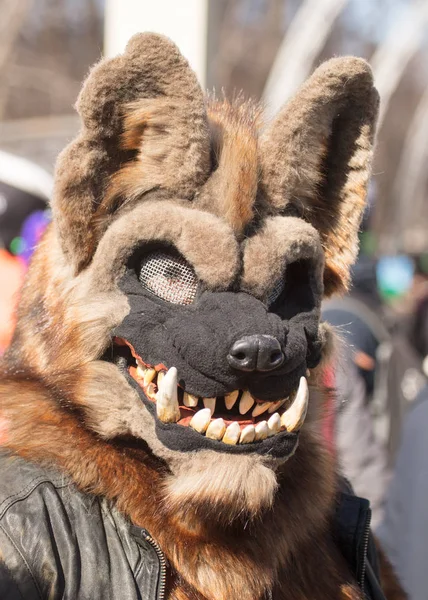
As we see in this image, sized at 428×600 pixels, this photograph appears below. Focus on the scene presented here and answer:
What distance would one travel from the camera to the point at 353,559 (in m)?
2.07

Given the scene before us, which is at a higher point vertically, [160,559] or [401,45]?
[401,45]

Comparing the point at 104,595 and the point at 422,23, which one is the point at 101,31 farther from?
the point at 104,595

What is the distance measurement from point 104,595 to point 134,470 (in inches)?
10.8

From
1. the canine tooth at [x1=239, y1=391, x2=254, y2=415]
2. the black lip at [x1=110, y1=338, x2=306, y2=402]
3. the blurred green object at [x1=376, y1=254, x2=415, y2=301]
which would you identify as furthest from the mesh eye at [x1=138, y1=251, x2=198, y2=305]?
the blurred green object at [x1=376, y1=254, x2=415, y2=301]

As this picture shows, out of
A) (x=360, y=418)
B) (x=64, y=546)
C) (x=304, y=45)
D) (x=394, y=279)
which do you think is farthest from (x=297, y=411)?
(x=304, y=45)

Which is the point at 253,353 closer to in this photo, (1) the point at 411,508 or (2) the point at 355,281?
(1) the point at 411,508

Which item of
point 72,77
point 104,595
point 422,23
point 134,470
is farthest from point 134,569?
point 72,77

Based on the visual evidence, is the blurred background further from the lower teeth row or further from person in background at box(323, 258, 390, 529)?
the lower teeth row

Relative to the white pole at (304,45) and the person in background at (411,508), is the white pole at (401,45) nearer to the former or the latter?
the white pole at (304,45)

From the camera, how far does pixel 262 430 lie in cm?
178

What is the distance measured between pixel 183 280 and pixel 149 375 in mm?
219

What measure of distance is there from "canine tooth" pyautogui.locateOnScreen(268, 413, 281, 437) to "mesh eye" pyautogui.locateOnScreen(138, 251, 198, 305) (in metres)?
0.31

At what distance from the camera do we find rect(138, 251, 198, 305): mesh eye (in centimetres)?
181

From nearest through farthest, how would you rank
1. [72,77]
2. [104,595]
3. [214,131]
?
1. [104,595]
2. [214,131]
3. [72,77]
